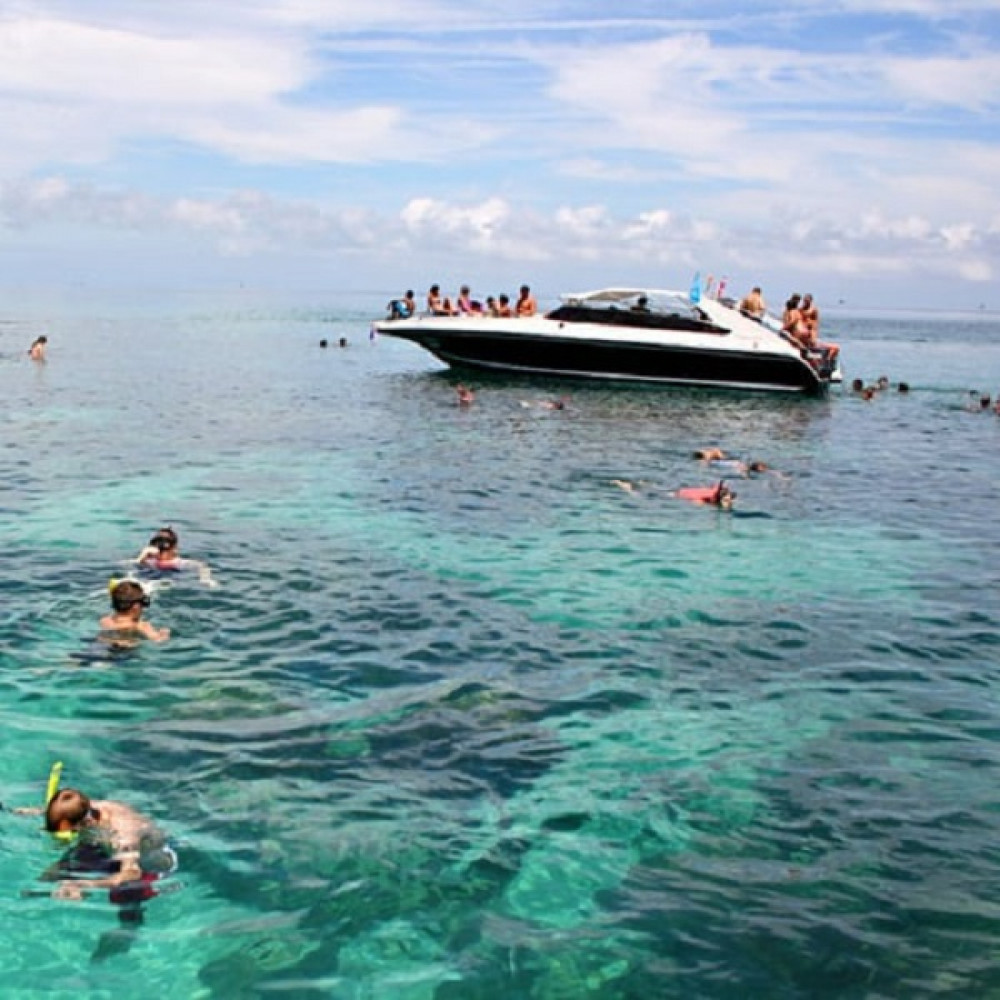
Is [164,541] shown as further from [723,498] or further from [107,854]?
[723,498]

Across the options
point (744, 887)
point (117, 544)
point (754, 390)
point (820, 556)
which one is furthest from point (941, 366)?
point (744, 887)

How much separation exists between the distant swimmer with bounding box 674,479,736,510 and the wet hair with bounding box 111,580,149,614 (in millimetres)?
10331

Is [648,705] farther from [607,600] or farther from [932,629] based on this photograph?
[932,629]

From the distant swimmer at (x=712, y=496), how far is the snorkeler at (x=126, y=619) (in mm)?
10247

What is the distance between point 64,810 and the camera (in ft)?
24.9

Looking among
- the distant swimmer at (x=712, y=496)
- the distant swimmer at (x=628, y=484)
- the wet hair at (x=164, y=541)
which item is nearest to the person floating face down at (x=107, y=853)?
the wet hair at (x=164, y=541)

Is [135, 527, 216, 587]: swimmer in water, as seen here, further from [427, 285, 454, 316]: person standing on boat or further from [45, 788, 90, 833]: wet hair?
[427, 285, 454, 316]: person standing on boat

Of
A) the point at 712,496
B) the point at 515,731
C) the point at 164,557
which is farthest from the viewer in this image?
the point at 712,496

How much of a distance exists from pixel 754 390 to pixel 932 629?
2298cm

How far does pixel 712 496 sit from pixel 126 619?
35.0 ft

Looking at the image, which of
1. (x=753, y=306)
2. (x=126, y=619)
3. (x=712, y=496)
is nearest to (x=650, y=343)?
(x=753, y=306)

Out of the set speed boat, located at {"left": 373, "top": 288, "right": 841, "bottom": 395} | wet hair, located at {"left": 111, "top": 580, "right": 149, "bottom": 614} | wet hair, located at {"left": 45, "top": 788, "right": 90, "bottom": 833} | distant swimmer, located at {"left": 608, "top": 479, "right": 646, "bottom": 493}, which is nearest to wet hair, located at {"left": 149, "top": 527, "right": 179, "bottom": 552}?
wet hair, located at {"left": 111, "top": 580, "right": 149, "bottom": 614}

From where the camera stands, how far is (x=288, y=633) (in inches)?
476

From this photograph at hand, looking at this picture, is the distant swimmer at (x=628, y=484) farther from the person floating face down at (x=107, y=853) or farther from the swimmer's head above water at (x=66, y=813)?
the swimmer's head above water at (x=66, y=813)
